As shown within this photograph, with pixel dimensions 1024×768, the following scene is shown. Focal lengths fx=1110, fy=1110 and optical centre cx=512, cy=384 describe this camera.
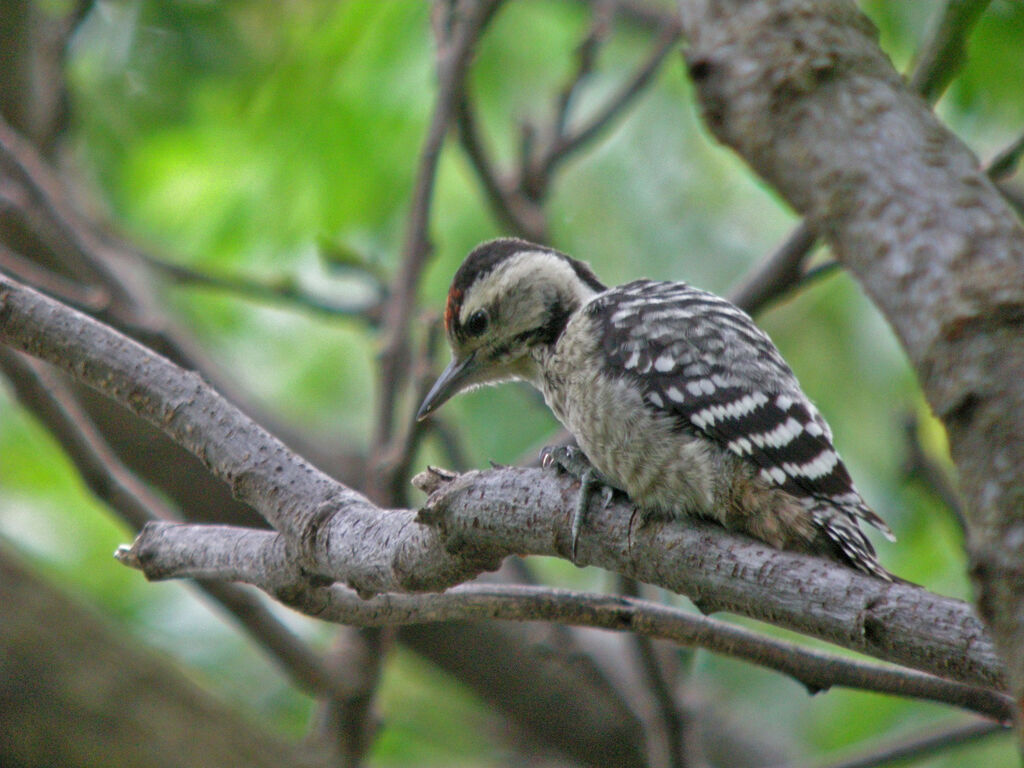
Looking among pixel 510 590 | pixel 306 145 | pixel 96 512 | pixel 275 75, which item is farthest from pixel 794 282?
pixel 96 512

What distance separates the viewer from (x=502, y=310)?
3.71 metres

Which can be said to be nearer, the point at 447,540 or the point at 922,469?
the point at 447,540

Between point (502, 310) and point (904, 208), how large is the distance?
81.7 inches

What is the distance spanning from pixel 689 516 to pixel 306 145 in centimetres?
297

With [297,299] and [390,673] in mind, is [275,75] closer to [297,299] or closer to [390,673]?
[297,299]

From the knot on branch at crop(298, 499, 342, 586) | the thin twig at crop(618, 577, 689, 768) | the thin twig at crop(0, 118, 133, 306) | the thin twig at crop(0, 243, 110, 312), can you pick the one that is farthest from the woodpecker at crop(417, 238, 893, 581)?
the thin twig at crop(0, 118, 133, 306)

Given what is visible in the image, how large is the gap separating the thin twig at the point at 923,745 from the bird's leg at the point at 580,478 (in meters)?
1.44

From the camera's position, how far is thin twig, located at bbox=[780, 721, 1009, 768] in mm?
3416

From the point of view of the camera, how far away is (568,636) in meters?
4.32

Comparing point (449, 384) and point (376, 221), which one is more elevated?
point (376, 221)

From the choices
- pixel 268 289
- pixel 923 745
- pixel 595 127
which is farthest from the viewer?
pixel 595 127

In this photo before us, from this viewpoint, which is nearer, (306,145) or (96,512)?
(306,145)

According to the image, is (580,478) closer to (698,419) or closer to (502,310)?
(698,419)

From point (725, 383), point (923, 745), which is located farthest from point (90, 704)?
point (923, 745)
